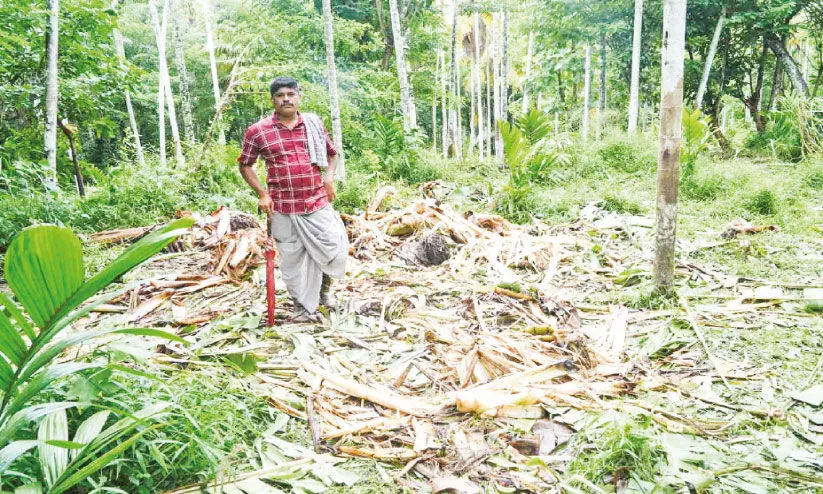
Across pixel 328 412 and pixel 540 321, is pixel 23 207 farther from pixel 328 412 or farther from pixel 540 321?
pixel 540 321

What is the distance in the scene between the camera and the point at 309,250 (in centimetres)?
373

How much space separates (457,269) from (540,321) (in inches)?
57.3

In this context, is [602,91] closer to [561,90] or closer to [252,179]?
[561,90]

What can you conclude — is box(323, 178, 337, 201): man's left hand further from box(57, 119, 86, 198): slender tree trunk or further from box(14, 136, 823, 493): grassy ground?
box(57, 119, 86, 198): slender tree trunk

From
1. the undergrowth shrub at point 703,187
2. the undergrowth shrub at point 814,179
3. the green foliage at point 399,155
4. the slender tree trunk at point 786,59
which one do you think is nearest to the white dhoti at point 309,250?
the undergrowth shrub at point 703,187

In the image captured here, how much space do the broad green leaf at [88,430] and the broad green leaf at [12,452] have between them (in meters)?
0.29

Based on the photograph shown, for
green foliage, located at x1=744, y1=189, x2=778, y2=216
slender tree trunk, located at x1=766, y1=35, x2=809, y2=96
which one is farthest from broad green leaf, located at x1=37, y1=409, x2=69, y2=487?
slender tree trunk, located at x1=766, y1=35, x2=809, y2=96

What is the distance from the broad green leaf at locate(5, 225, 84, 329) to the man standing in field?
2.50 metres

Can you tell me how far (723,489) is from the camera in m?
1.91

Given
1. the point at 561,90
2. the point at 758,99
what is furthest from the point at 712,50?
the point at 561,90

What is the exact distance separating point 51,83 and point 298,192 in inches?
201

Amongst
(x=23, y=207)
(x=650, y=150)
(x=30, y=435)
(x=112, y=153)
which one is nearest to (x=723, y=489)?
(x=30, y=435)

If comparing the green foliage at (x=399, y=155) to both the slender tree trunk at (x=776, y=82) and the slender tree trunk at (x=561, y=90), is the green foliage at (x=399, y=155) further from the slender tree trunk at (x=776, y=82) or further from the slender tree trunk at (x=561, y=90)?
the slender tree trunk at (x=561, y=90)

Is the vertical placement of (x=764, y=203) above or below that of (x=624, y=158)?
below
